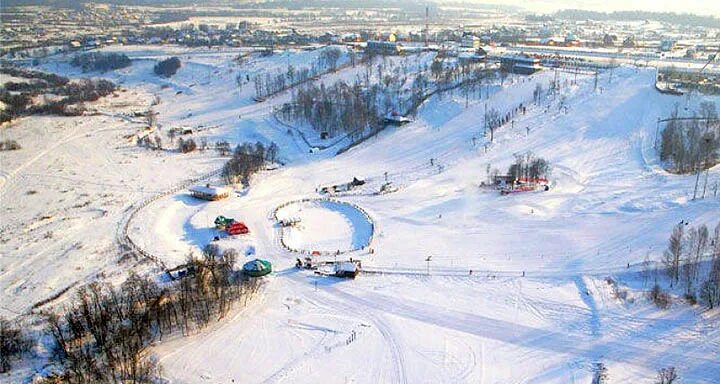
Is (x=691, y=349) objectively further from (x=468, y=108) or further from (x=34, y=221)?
(x=468, y=108)

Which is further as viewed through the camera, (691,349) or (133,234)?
(133,234)

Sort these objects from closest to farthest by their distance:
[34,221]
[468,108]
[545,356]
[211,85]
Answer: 1. [545,356]
2. [34,221]
3. [468,108]
4. [211,85]

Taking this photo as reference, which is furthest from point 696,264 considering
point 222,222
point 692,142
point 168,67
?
point 168,67

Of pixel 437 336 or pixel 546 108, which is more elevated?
pixel 546 108

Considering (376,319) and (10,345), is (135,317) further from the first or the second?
(376,319)

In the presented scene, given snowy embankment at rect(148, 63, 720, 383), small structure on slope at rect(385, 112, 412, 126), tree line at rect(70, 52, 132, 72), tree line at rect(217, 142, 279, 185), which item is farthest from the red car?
tree line at rect(70, 52, 132, 72)

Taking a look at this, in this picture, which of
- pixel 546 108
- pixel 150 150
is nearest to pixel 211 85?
pixel 150 150

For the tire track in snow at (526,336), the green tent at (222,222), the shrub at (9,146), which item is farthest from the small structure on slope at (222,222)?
the shrub at (9,146)

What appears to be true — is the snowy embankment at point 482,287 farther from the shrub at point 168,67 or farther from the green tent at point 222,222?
the shrub at point 168,67
